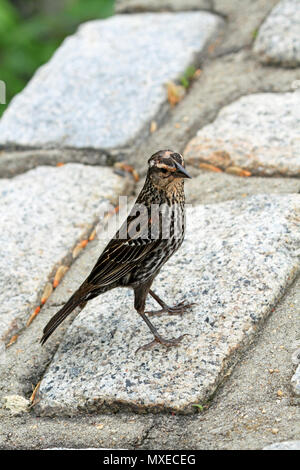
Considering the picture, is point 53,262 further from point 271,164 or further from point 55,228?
point 271,164

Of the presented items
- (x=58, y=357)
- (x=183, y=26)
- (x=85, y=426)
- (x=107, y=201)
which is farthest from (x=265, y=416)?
(x=183, y=26)

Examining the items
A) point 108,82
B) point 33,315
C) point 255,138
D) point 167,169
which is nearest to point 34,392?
point 33,315

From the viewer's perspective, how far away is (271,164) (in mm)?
3865

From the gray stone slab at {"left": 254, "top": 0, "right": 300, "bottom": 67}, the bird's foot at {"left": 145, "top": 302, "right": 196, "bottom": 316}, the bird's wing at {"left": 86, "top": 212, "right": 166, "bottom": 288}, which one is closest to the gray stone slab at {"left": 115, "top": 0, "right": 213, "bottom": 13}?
the gray stone slab at {"left": 254, "top": 0, "right": 300, "bottom": 67}

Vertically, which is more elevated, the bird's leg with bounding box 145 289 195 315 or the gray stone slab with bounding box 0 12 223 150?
the gray stone slab with bounding box 0 12 223 150

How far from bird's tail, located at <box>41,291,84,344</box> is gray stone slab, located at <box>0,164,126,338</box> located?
265 millimetres

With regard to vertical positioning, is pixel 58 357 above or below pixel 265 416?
below

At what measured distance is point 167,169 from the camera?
311cm

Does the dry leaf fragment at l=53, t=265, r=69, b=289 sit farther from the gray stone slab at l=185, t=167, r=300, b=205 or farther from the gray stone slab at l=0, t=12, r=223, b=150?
the gray stone slab at l=0, t=12, r=223, b=150

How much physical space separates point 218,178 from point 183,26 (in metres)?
1.67

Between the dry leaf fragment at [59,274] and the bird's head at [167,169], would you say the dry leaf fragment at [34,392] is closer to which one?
the dry leaf fragment at [59,274]

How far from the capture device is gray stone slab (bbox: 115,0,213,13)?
5359 mm

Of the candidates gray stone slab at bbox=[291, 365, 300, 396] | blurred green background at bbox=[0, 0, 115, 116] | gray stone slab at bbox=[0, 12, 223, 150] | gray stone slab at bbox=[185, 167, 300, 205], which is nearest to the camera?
gray stone slab at bbox=[291, 365, 300, 396]

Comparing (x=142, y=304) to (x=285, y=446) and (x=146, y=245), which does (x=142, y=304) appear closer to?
(x=146, y=245)
